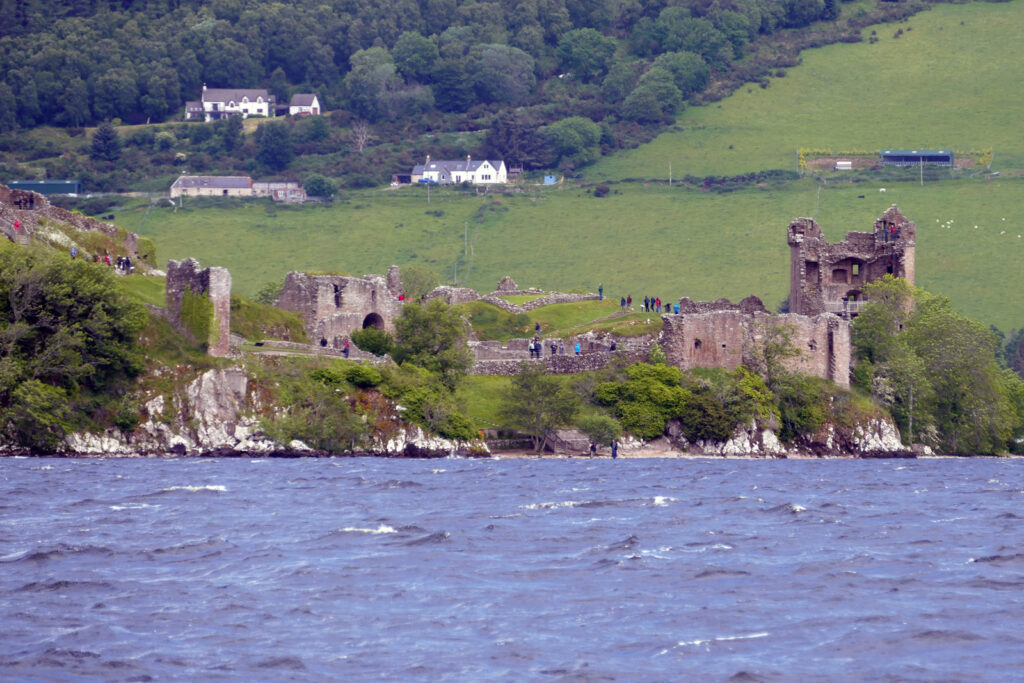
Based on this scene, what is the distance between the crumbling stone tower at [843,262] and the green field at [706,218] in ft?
107

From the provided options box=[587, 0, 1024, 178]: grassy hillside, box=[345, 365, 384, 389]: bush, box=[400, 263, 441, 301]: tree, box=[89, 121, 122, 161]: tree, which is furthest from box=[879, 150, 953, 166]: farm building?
box=[345, 365, 384, 389]: bush

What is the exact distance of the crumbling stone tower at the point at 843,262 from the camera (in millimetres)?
98188

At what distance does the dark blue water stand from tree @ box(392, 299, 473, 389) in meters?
28.4

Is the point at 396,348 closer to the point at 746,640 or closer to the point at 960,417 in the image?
the point at 960,417

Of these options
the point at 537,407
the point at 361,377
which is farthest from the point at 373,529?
the point at 537,407

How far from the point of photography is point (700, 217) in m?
163

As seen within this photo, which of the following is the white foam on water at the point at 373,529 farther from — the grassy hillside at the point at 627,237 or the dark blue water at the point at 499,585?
the grassy hillside at the point at 627,237

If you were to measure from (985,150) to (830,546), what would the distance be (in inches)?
5732

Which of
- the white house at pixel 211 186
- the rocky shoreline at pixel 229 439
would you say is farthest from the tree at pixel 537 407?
the white house at pixel 211 186

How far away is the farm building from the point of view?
171637 mm

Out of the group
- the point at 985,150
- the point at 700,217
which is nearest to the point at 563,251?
the point at 700,217

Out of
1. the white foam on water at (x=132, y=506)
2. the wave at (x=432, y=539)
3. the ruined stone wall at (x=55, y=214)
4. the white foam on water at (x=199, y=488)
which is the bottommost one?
the wave at (x=432, y=539)

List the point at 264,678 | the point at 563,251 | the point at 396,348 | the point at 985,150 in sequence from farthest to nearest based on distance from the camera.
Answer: the point at 985,150
the point at 563,251
the point at 396,348
the point at 264,678

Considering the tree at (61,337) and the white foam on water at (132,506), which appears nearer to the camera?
the white foam on water at (132,506)
